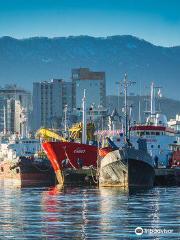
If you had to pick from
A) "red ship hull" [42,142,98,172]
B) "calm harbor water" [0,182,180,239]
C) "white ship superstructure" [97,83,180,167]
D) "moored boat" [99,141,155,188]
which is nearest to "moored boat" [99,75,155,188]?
"moored boat" [99,141,155,188]

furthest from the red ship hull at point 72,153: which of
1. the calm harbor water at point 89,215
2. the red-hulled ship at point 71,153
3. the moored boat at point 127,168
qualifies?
the calm harbor water at point 89,215

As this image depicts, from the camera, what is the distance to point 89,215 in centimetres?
5159

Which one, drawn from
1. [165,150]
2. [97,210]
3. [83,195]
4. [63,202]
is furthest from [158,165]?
[97,210]

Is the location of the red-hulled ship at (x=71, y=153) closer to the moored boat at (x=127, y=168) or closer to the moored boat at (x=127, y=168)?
the moored boat at (x=127, y=168)

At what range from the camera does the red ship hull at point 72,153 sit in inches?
3853

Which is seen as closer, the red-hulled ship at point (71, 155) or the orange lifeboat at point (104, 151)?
the orange lifeboat at point (104, 151)

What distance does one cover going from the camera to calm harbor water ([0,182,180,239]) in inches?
1693

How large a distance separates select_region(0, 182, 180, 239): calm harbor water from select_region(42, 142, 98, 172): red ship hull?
2588cm

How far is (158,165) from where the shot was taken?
331 ft

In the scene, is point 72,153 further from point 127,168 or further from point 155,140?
point 127,168

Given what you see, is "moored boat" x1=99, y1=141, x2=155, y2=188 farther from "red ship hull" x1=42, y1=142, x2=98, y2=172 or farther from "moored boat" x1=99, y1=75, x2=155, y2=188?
"red ship hull" x1=42, y1=142, x2=98, y2=172

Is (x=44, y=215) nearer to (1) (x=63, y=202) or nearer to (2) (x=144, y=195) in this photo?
(1) (x=63, y=202)

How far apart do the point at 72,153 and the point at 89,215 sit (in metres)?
46.6

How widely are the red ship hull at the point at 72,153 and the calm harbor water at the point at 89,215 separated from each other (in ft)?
84.9
